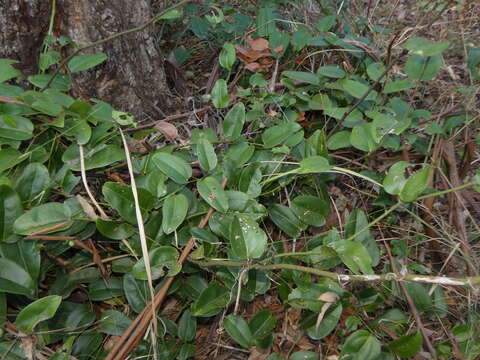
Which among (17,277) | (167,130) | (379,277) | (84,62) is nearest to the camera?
(379,277)

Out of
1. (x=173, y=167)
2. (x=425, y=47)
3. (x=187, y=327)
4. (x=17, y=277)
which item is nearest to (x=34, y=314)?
(x=17, y=277)

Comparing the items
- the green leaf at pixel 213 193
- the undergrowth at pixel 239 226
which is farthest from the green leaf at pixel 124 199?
the green leaf at pixel 213 193

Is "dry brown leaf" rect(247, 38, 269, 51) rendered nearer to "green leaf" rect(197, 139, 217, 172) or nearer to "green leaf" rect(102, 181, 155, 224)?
"green leaf" rect(197, 139, 217, 172)

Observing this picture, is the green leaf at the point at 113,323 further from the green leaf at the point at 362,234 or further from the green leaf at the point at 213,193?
the green leaf at the point at 362,234

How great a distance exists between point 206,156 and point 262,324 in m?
0.41

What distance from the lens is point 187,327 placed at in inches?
38.9

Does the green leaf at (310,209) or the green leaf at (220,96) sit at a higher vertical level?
the green leaf at (220,96)

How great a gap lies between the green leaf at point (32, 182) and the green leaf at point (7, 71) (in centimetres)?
23

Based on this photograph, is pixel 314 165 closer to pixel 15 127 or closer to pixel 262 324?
pixel 262 324

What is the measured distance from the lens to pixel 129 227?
0.99 m

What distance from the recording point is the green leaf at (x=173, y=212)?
96cm

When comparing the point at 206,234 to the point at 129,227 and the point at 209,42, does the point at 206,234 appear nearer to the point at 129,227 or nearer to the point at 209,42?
the point at 129,227

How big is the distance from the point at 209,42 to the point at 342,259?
0.97 meters

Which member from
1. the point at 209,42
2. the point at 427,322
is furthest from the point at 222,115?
the point at 427,322
